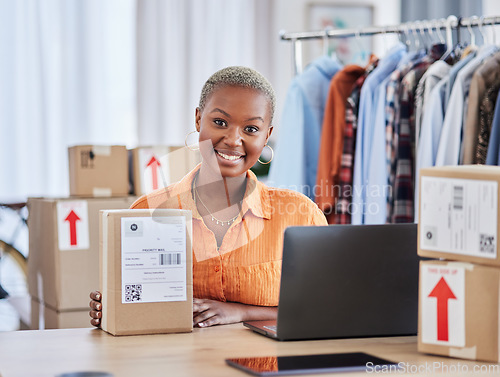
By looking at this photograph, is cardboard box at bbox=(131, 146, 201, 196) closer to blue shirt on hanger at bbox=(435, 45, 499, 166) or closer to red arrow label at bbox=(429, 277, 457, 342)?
blue shirt on hanger at bbox=(435, 45, 499, 166)

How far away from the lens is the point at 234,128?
1714mm

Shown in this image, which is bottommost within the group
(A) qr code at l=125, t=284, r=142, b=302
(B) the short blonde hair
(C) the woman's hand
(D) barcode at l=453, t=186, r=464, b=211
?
(C) the woman's hand

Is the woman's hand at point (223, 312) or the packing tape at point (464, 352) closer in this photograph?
the packing tape at point (464, 352)

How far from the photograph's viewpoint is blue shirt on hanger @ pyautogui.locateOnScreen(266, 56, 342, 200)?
2963 millimetres

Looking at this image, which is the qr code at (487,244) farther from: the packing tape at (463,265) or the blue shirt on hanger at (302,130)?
the blue shirt on hanger at (302,130)

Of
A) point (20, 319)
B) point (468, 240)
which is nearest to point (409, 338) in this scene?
point (468, 240)

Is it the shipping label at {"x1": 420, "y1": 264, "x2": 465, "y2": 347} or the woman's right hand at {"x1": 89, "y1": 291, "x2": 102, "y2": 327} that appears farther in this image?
the woman's right hand at {"x1": 89, "y1": 291, "x2": 102, "y2": 327}

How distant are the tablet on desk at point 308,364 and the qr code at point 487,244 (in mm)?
243

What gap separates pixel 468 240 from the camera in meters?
1.19

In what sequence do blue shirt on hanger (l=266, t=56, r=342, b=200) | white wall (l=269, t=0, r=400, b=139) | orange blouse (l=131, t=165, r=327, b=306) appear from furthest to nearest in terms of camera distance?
white wall (l=269, t=0, r=400, b=139) < blue shirt on hanger (l=266, t=56, r=342, b=200) < orange blouse (l=131, t=165, r=327, b=306)

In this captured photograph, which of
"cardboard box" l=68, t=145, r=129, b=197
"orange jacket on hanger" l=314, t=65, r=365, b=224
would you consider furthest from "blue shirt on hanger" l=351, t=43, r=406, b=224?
"cardboard box" l=68, t=145, r=129, b=197

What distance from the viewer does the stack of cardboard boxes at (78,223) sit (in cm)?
254

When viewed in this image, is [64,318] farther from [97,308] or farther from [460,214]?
[460,214]

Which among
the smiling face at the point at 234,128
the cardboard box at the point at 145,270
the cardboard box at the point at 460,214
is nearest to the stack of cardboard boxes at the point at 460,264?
the cardboard box at the point at 460,214
